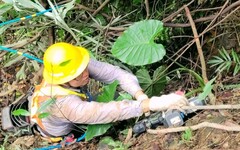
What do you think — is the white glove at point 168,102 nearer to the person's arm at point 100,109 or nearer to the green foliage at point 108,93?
the person's arm at point 100,109

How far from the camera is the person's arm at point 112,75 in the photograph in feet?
11.9

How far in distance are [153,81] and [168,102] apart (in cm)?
71

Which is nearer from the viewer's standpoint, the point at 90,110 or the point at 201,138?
the point at 201,138

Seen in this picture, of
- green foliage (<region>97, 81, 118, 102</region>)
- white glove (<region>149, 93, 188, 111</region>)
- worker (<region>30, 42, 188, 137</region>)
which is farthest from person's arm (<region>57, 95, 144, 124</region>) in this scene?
green foliage (<region>97, 81, 118, 102</region>)

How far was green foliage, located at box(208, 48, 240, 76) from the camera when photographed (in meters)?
3.81

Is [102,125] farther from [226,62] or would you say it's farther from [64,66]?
[226,62]

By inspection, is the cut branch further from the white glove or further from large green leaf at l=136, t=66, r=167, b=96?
large green leaf at l=136, t=66, r=167, b=96

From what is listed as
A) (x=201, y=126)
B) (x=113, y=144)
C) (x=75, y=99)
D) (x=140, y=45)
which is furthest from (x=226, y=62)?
(x=75, y=99)

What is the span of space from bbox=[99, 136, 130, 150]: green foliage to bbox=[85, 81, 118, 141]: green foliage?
9cm

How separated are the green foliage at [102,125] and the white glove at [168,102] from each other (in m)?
0.43

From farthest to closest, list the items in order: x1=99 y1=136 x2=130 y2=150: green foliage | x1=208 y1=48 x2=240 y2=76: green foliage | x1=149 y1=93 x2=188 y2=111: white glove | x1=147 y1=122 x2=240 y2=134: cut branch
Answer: x1=208 y1=48 x2=240 y2=76: green foliage < x1=99 y1=136 x2=130 y2=150: green foliage < x1=149 y1=93 x2=188 y2=111: white glove < x1=147 y1=122 x2=240 y2=134: cut branch

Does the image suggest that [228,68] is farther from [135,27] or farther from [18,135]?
[18,135]

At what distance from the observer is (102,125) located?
347 cm

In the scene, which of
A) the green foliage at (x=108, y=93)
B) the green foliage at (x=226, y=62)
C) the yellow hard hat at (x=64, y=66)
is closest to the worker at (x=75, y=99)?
the yellow hard hat at (x=64, y=66)
